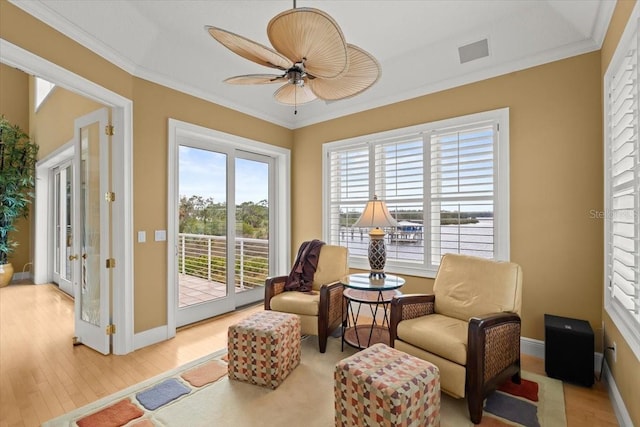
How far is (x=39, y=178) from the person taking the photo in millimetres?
5965

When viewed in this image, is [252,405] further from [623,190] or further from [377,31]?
[377,31]

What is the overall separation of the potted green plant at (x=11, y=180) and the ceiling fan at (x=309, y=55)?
19.8ft

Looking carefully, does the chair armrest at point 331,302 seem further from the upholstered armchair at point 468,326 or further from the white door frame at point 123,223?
the white door frame at point 123,223

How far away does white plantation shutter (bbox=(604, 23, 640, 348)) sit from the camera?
1.64 meters

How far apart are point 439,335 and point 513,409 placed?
654 mm

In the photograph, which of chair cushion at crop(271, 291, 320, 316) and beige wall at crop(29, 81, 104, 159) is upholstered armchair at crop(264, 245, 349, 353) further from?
beige wall at crop(29, 81, 104, 159)

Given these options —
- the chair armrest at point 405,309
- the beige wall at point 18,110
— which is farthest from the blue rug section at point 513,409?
the beige wall at point 18,110

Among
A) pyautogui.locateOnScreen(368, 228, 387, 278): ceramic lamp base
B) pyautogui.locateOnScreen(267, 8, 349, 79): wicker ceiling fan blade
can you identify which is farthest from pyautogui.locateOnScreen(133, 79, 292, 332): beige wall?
pyautogui.locateOnScreen(368, 228, 387, 278): ceramic lamp base

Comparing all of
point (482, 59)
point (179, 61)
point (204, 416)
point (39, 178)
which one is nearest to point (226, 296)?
point (204, 416)

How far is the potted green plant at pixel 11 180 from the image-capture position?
212 inches

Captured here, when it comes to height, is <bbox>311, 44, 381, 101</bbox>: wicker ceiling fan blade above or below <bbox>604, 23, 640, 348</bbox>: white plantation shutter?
above

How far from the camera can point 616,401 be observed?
6.51 feet

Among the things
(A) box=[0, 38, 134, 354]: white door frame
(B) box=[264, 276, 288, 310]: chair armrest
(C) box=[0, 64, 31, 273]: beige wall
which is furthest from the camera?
(C) box=[0, 64, 31, 273]: beige wall

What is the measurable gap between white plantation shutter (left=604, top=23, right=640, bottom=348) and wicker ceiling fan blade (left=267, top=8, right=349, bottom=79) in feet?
5.27
